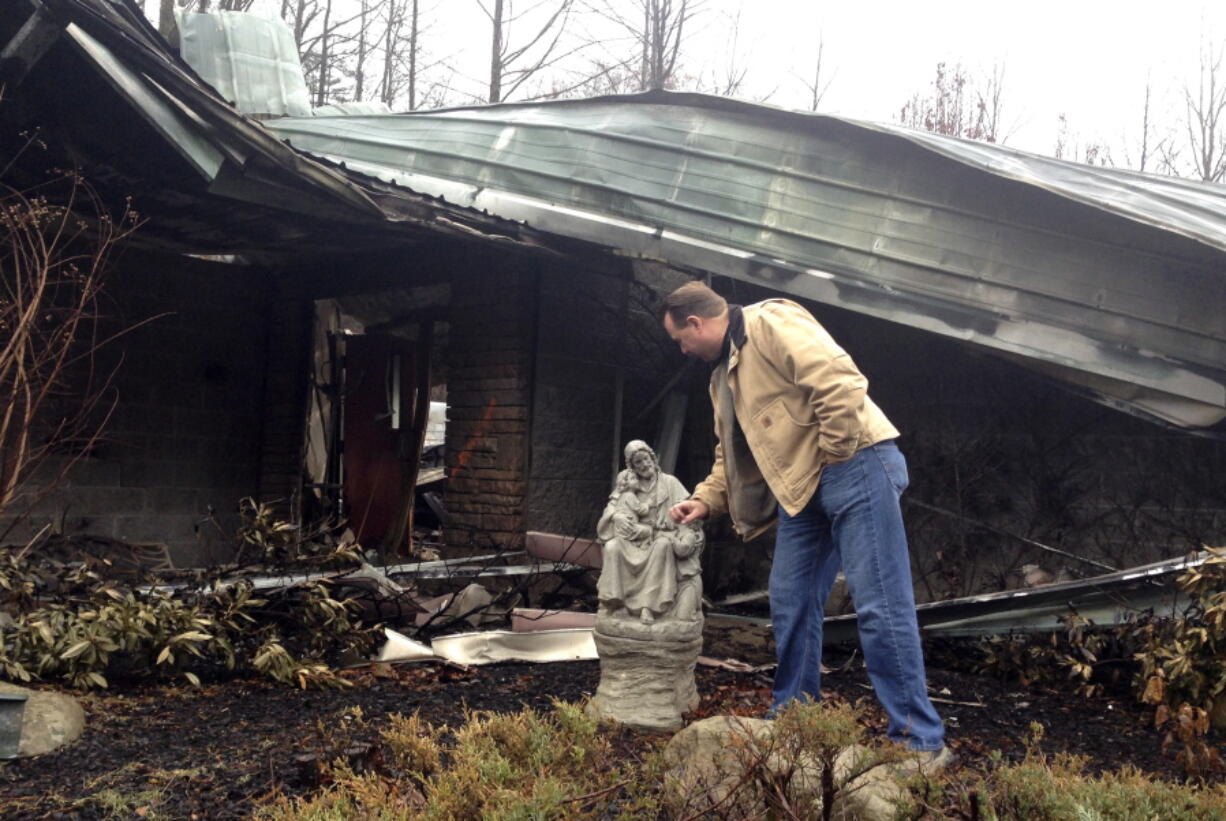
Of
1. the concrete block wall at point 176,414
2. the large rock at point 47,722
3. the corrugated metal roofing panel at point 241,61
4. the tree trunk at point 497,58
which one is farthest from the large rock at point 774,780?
the tree trunk at point 497,58

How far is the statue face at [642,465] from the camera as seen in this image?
189 inches

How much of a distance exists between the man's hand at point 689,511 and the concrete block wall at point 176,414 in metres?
4.15

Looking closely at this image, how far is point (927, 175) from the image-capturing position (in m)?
6.29

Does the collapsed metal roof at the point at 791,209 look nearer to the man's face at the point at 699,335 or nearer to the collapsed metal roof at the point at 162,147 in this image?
the collapsed metal roof at the point at 162,147

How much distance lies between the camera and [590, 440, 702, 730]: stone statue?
452cm

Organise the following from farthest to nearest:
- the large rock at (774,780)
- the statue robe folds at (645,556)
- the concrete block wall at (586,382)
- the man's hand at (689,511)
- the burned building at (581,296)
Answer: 1. the concrete block wall at (586,382)
2. the burned building at (581,296)
3. the statue robe folds at (645,556)
4. the man's hand at (689,511)
5. the large rock at (774,780)

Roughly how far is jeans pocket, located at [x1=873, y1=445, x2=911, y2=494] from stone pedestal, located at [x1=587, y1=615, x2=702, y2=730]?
1254mm

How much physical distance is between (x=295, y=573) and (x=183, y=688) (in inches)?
34.8

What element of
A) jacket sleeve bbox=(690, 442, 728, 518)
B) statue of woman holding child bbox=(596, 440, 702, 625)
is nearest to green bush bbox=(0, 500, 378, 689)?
statue of woman holding child bbox=(596, 440, 702, 625)

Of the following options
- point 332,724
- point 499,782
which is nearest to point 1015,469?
point 332,724

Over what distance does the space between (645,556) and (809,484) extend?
1.01m

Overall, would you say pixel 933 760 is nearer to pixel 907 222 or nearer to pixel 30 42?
pixel 907 222

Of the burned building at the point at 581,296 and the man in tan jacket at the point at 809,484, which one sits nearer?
the man in tan jacket at the point at 809,484

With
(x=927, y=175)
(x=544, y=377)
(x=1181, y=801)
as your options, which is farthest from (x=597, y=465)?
(x=1181, y=801)
